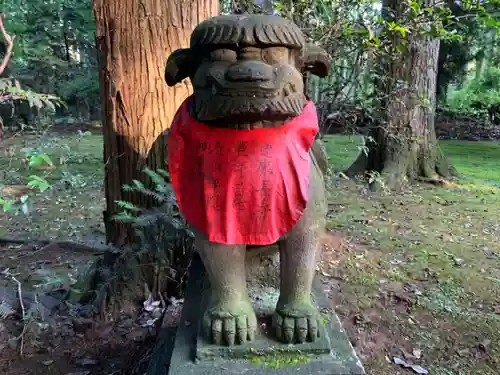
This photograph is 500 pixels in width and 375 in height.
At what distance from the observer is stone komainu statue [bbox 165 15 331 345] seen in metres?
1.45

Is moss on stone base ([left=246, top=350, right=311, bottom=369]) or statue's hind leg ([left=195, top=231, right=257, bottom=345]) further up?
statue's hind leg ([left=195, top=231, right=257, bottom=345])

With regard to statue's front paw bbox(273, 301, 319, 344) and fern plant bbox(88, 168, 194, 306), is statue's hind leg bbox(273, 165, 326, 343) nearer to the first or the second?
statue's front paw bbox(273, 301, 319, 344)

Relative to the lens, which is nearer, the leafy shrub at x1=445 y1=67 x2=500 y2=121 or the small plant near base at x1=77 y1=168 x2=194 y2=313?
the small plant near base at x1=77 y1=168 x2=194 y2=313

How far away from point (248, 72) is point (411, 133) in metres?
4.85

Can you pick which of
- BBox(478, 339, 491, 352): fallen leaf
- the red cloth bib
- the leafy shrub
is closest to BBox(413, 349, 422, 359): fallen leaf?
BBox(478, 339, 491, 352): fallen leaf

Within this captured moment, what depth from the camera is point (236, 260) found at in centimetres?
169

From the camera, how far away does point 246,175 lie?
1.60m

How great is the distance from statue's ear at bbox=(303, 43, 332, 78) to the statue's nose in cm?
30

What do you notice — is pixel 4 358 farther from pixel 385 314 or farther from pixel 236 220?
pixel 385 314

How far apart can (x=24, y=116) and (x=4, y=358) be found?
34.5ft

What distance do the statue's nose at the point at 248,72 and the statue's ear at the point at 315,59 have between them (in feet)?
0.98

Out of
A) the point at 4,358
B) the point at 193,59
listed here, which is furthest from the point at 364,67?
the point at 4,358

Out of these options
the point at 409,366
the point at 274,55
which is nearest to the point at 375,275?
the point at 409,366

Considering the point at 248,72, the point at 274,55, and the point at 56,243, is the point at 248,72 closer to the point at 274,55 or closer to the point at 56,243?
the point at 274,55
